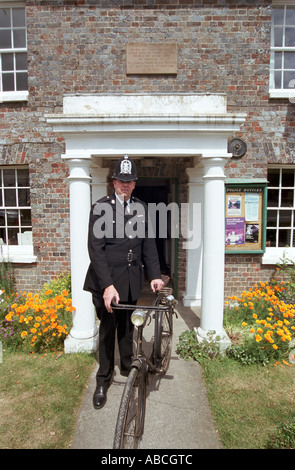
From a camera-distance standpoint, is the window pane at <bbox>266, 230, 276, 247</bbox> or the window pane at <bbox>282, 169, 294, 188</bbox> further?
the window pane at <bbox>266, 230, 276, 247</bbox>

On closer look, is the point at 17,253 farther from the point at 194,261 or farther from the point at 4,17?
the point at 4,17

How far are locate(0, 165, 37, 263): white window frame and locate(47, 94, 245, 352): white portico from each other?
2216mm

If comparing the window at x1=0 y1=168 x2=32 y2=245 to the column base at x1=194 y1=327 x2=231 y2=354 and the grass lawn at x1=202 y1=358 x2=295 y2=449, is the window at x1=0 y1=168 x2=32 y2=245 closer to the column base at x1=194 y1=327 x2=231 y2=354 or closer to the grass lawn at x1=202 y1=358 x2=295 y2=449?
the column base at x1=194 y1=327 x2=231 y2=354

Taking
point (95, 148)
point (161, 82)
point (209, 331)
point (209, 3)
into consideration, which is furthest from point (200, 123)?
point (209, 3)

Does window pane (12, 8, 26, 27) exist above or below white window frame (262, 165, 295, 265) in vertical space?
above

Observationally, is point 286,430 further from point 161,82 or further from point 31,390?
point 161,82

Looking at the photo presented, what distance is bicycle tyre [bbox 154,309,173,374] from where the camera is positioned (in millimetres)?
3193

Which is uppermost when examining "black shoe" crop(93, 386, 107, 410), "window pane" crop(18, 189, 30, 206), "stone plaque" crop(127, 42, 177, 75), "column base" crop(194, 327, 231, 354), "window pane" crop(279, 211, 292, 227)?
"stone plaque" crop(127, 42, 177, 75)

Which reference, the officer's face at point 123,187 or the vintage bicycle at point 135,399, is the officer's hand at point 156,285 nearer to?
the vintage bicycle at point 135,399

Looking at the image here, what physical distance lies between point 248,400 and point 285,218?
389 cm

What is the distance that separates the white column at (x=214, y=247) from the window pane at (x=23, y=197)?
3.72 m

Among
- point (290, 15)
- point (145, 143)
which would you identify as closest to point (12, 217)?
point (145, 143)

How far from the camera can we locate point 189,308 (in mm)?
5906

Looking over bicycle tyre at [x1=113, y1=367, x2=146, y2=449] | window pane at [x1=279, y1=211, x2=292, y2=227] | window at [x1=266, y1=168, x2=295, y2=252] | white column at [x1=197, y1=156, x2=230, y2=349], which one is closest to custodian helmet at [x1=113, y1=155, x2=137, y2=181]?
white column at [x1=197, y1=156, x2=230, y2=349]
